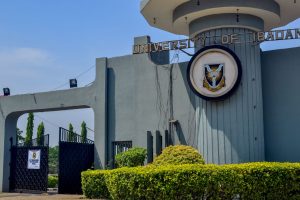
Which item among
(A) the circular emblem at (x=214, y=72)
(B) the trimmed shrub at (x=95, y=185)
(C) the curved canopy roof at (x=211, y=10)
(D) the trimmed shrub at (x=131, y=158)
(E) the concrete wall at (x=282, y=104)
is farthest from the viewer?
(D) the trimmed shrub at (x=131, y=158)

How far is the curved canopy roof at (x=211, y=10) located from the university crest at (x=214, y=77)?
6.75 ft

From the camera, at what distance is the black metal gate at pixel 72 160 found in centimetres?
2189

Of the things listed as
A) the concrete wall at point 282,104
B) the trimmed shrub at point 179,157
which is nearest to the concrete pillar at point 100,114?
the trimmed shrub at point 179,157

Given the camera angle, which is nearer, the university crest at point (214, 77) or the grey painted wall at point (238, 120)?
the grey painted wall at point (238, 120)

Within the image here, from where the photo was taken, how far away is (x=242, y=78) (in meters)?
17.2

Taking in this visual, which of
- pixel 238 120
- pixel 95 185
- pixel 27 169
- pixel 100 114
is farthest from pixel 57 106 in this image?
pixel 238 120

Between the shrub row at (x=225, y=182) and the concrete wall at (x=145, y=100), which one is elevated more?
the concrete wall at (x=145, y=100)

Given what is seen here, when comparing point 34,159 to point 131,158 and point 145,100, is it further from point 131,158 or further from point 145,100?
point 145,100

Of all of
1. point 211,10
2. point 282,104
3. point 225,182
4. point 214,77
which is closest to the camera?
point 225,182

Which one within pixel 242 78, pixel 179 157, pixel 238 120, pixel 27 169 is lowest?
pixel 27 169

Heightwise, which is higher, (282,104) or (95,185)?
(282,104)

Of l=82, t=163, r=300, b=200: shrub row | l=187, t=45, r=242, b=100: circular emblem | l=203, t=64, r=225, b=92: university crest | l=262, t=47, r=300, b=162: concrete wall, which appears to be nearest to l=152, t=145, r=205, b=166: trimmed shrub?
l=82, t=163, r=300, b=200: shrub row

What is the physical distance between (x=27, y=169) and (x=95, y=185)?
21.7ft

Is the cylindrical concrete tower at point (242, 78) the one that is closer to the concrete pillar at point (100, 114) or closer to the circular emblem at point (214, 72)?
the circular emblem at point (214, 72)
